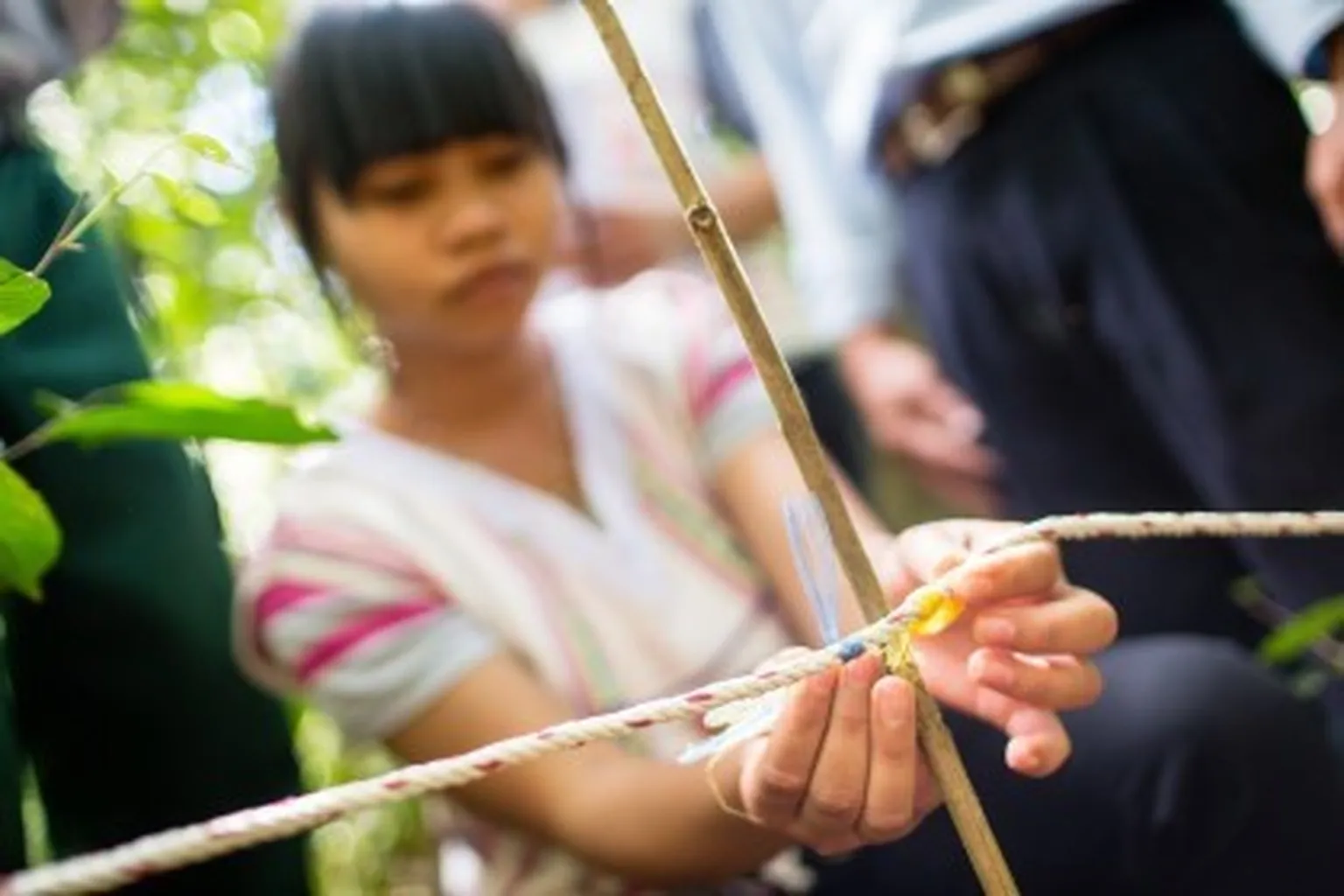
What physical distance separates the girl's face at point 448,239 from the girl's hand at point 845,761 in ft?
1.81

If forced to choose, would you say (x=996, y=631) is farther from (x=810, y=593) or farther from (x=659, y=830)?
(x=659, y=830)

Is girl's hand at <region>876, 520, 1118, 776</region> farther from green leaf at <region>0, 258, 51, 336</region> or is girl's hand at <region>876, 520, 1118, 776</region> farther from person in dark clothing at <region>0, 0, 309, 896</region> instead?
person in dark clothing at <region>0, 0, 309, 896</region>

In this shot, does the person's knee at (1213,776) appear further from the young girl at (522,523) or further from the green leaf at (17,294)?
the green leaf at (17,294)

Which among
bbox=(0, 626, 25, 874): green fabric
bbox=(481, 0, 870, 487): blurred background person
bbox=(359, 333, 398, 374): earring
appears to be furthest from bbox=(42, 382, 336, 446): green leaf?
bbox=(481, 0, 870, 487): blurred background person

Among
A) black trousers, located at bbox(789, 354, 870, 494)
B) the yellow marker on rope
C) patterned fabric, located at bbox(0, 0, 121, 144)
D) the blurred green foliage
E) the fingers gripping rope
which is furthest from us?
the blurred green foliage

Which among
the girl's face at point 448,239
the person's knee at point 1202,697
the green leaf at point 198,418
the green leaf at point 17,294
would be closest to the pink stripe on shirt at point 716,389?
the girl's face at point 448,239

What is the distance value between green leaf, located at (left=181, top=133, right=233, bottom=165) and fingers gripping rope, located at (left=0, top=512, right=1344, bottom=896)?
22 cm

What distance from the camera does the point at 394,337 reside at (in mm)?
1192

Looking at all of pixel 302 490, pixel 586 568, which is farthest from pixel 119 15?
pixel 586 568

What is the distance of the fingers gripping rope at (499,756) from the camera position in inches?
17.6

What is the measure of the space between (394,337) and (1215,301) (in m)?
0.52

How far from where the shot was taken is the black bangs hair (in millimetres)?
1168

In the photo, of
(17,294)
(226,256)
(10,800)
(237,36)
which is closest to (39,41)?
(10,800)

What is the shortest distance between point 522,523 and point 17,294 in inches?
22.6
